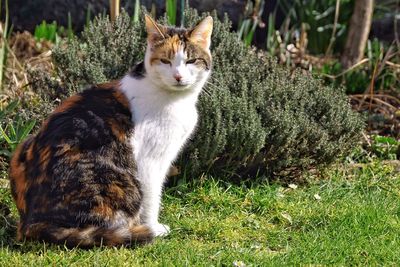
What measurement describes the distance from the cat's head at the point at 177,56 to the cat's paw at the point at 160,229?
80cm

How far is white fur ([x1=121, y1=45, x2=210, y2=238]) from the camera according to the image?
4.40 meters

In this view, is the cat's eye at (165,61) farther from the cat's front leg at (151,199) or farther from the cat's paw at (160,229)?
the cat's paw at (160,229)

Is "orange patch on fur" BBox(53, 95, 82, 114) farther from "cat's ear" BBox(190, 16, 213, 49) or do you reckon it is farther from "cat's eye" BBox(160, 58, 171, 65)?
"cat's ear" BBox(190, 16, 213, 49)

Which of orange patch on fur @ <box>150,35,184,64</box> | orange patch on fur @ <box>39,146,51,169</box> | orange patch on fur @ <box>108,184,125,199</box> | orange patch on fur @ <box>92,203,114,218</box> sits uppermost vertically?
orange patch on fur @ <box>150,35,184,64</box>

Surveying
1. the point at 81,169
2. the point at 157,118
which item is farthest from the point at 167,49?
the point at 81,169

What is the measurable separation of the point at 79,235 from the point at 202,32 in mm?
1342

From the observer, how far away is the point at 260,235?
15.5ft

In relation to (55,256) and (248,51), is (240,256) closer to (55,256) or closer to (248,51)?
(55,256)

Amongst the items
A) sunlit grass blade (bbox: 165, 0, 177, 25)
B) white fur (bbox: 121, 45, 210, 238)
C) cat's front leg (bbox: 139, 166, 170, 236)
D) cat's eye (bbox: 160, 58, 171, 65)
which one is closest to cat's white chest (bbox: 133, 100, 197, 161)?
white fur (bbox: 121, 45, 210, 238)

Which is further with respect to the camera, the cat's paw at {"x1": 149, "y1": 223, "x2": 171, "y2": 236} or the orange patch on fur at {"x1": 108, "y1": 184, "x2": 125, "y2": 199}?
the cat's paw at {"x1": 149, "y1": 223, "x2": 171, "y2": 236}

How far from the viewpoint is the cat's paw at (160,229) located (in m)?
4.53

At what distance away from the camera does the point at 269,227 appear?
4.86m

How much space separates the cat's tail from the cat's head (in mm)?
866

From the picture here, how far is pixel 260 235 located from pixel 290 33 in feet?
11.6
